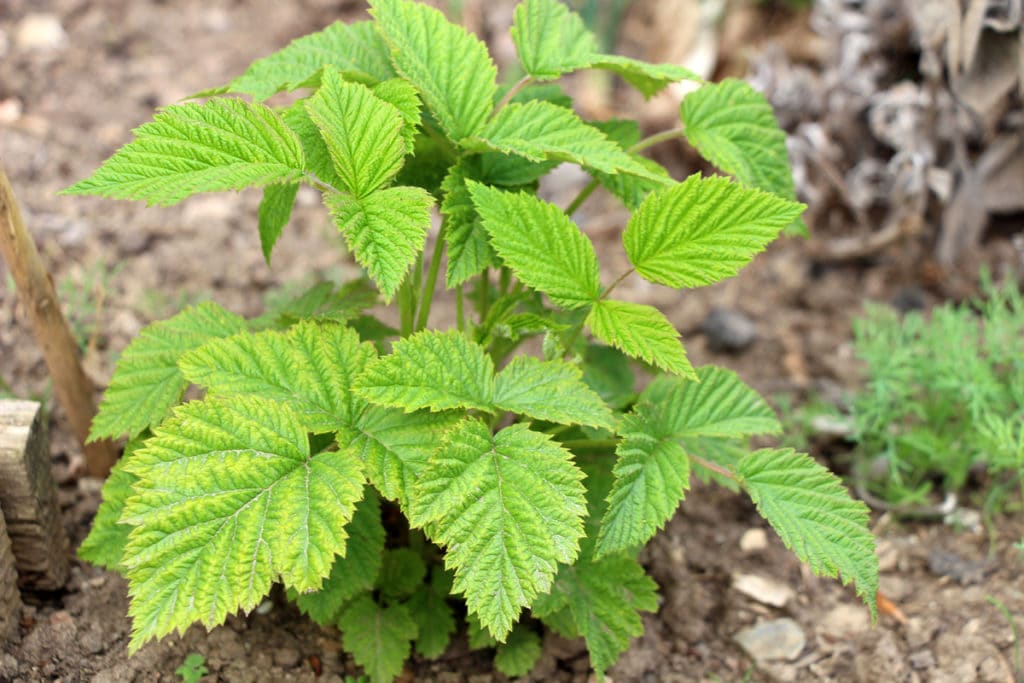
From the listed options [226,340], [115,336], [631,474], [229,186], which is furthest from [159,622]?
[115,336]

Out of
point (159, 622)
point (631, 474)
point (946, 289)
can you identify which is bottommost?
point (946, 289)

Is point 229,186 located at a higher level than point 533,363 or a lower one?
higher

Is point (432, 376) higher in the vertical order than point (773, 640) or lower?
higher

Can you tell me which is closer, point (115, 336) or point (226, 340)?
point (226, 340)

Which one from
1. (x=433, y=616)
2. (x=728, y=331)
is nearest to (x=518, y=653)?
(x=433, y=616)

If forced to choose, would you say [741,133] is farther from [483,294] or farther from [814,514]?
[814,514]

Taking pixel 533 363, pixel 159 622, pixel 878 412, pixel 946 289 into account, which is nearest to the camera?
pixel 159 622

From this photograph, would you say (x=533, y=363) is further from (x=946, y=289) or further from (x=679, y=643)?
(x=946, y=289)

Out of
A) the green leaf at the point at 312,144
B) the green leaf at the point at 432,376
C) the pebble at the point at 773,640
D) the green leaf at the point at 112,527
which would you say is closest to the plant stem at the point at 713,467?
the green leaf at the point at 432,376
